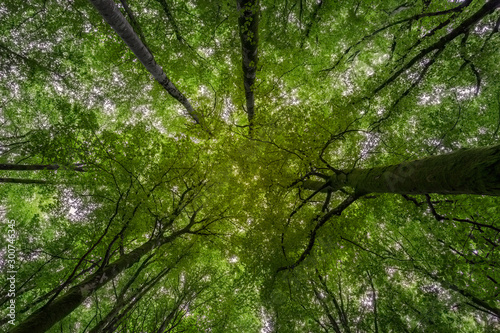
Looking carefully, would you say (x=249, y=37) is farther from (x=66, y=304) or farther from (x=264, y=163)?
(x=66, y=304)

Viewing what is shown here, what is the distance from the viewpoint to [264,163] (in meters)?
5.03

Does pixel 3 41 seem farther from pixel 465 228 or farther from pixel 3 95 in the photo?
pixel 465 228

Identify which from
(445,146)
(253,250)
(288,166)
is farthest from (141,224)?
(445,146)

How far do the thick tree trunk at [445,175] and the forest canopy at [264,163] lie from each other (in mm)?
41

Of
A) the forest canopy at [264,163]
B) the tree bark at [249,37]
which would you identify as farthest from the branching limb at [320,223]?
the tree bark at [249,37]

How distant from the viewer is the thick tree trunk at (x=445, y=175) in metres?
1.72

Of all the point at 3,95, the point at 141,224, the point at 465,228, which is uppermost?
the point at 3,95

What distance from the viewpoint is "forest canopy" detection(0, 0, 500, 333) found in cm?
431

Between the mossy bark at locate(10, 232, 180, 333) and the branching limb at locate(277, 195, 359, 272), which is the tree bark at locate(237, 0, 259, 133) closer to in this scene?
the branching limb at locate(277, 195, 359, 272)

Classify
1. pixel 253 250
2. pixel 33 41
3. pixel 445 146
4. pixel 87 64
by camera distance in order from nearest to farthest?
pixel 253 250 < pixel 445 146 < pixel 33 41 < pixel 87 64

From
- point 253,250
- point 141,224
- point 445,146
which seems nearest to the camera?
point 253,250

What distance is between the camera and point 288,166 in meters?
5.06

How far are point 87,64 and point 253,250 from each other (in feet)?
32.8

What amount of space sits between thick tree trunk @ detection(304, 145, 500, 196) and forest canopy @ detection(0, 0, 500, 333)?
0.13 feet
